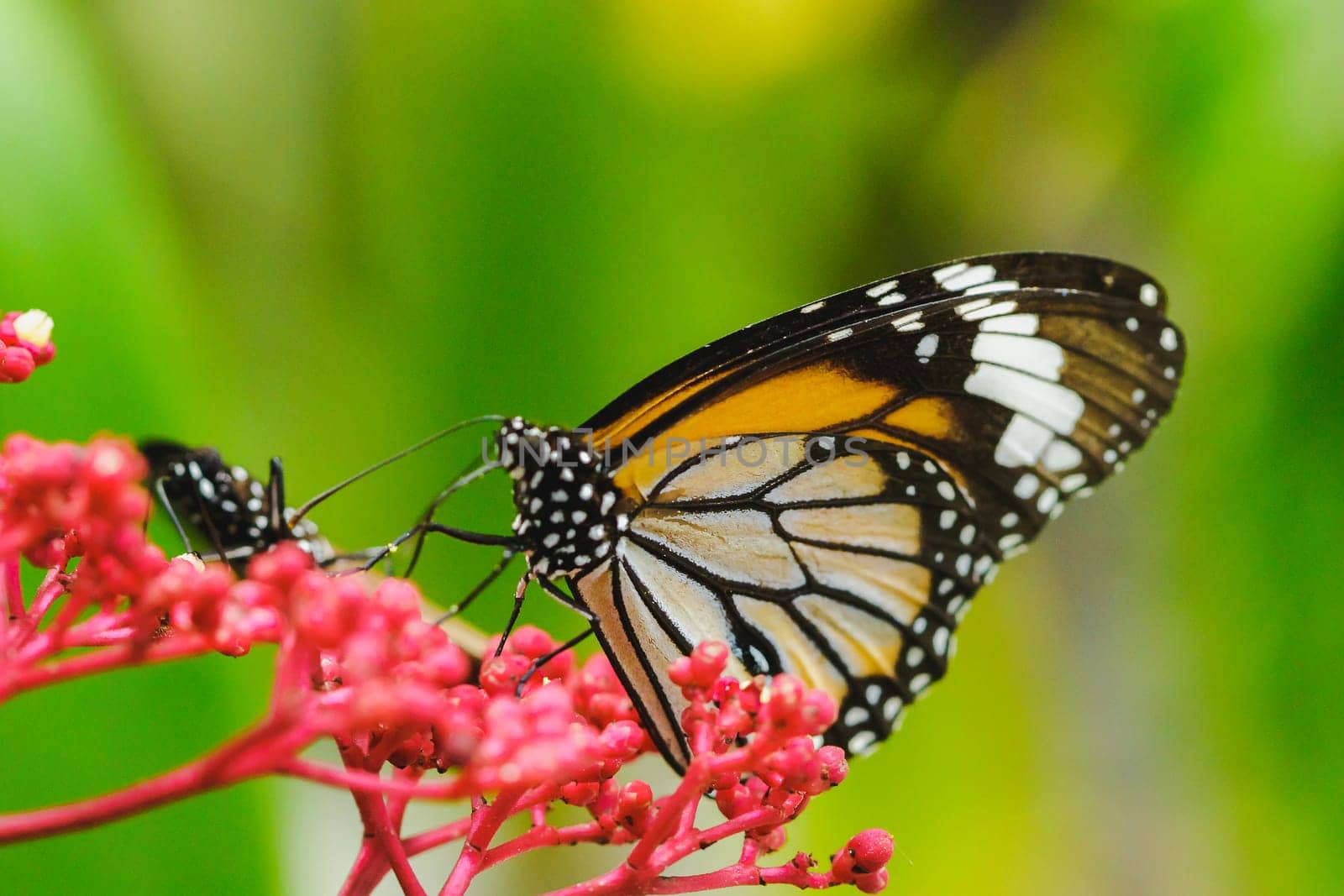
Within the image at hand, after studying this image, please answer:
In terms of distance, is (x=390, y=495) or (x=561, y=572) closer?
(x=561, y=572)

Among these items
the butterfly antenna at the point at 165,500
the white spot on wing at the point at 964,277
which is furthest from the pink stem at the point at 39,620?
the white spot on wing at the point at 964,277

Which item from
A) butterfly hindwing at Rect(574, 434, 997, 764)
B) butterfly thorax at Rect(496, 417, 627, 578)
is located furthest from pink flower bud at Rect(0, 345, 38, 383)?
butterfly hindwing at Rect(574, 434, 997, 764)

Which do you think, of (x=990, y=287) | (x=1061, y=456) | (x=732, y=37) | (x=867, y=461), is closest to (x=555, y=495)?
(x=867, y=461)

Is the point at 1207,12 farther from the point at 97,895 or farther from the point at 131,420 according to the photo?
the point at 97,895

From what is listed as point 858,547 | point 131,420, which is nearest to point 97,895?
point 131,420

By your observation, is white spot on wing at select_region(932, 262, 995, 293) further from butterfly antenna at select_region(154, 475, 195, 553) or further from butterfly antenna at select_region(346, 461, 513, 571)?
butterfly antenna at select_region(154, 475, 195, 553)

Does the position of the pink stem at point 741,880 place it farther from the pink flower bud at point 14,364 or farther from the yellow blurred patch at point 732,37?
the yellow blurred patch at point 732,37
